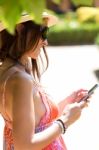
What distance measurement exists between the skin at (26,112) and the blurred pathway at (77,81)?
0.59m

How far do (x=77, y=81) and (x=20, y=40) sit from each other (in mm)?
8051

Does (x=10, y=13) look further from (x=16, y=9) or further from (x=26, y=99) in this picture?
(x=26, y=99)

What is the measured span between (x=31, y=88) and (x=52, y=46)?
46.8 ft

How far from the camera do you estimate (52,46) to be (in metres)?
16.3

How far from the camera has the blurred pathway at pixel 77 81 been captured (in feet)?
20.8

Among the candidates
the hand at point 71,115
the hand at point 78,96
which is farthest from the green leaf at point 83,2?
the hand at point 78,96

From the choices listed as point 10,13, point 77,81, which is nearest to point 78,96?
point 10,13

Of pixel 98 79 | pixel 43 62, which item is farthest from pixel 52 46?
pixel 43 62

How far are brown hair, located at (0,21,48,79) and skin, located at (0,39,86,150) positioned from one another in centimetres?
3

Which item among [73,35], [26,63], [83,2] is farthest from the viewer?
[73,35]

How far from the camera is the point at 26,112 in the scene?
2.04m

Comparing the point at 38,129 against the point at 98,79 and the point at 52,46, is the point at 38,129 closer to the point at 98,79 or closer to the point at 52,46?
the point at 98,79

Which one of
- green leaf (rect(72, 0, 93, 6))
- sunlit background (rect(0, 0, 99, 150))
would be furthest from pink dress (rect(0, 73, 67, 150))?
green leaf (rect(72, 0, 93, 6))

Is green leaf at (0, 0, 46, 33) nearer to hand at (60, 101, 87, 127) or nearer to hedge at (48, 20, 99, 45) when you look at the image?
hand at (60, 101, 87, 127)
